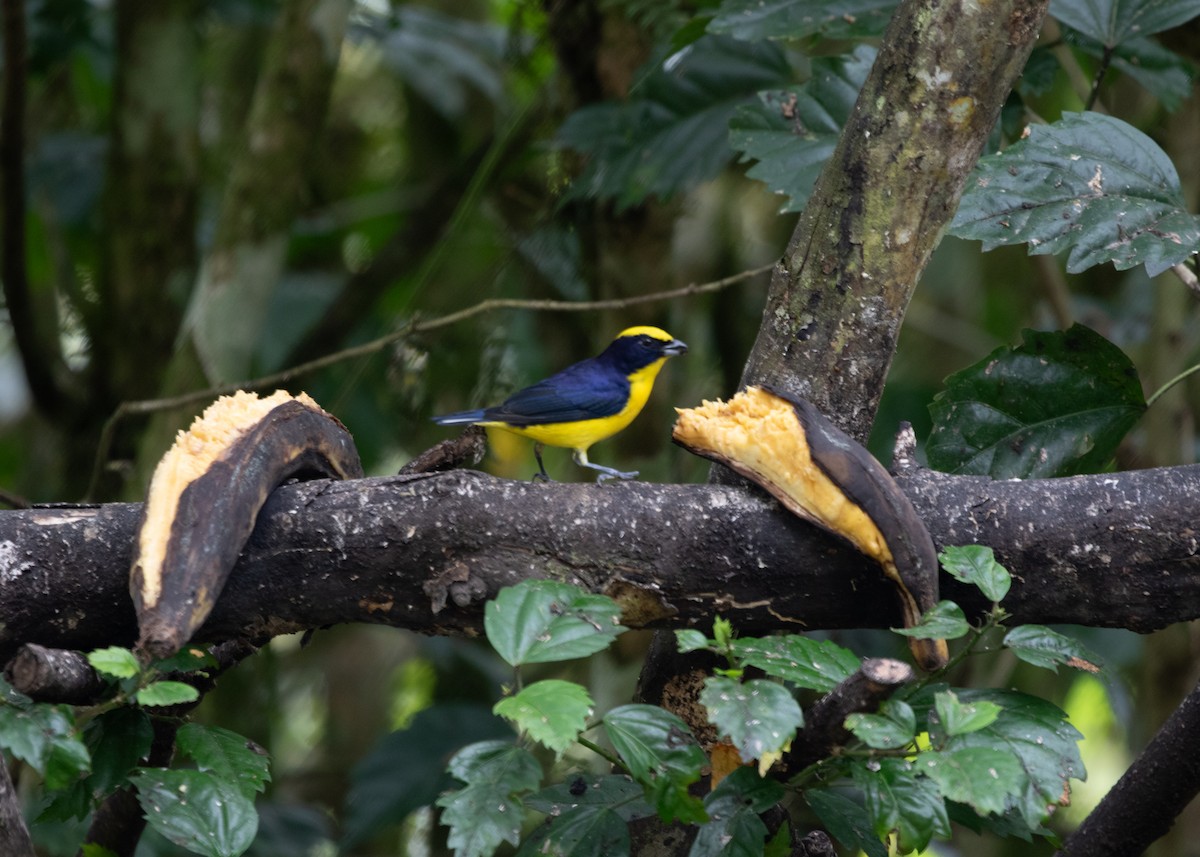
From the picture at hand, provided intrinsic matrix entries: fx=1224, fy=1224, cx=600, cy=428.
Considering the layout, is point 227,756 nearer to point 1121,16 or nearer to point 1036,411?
point 1036,411

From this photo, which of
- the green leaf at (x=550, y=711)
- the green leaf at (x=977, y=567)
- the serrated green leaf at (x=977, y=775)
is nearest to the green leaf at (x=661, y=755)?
the green leaf at (x=550, y=711)

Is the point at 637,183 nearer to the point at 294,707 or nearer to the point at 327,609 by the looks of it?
the point at 327,609

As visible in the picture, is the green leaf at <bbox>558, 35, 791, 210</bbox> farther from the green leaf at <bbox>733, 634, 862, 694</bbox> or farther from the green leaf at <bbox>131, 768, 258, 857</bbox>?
the green leaf at <bbox>131, 768, 258, 857</bbox>

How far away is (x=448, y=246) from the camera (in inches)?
134

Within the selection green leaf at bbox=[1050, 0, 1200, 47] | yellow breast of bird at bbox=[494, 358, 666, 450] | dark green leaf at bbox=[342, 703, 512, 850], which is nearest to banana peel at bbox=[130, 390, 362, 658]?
yellow breast of bird at bbox=[494, 358, 666, 450]

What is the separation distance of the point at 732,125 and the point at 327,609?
156 centimetres

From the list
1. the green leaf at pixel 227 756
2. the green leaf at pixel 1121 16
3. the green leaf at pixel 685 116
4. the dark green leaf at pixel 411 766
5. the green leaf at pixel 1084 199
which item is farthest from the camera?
the dark green leaf at pixel 411 766

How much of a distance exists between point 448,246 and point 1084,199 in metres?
1.77

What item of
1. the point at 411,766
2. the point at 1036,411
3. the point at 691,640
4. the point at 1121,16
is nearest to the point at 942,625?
the point at 691,640

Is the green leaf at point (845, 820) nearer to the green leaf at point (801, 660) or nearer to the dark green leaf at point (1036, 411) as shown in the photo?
the green leaf at point (801, 660)

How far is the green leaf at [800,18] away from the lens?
2.77 m

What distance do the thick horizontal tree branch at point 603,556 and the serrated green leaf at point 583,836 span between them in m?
0.29

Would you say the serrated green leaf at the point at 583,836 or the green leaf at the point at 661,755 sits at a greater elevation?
the green leaf at the point at 661,755

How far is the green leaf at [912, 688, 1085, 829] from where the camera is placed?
151 cm
